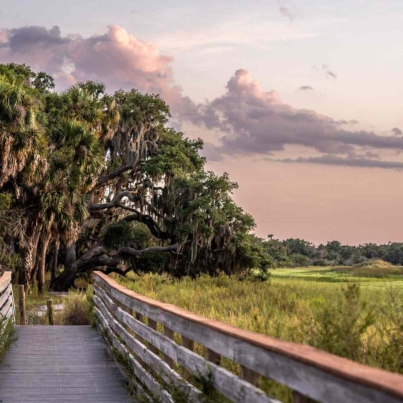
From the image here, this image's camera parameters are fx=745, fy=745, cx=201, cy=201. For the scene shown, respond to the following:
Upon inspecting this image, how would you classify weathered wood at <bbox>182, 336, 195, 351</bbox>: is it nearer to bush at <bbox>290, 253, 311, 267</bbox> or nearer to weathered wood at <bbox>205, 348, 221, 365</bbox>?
weathered wood at <bbox>205, 348, 221, 365</bbox>

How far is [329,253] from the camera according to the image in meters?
115

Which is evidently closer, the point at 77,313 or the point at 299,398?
the point at 299,398

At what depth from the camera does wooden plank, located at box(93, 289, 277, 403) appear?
395cm

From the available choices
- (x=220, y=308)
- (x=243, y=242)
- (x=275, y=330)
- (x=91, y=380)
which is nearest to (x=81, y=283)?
(x=243, y=242)

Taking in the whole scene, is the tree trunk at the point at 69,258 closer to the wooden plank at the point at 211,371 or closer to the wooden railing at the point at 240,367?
the wooden railing at the point at 240,367

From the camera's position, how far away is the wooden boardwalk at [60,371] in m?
8.26

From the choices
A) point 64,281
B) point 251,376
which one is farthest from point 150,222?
point 251,376

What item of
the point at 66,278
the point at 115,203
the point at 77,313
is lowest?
the point at 77,313

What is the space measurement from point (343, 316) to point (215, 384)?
36.7 inches

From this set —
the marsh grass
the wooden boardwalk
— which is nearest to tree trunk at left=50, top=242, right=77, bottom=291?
the marsh grass

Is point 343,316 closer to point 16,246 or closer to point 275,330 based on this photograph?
point 275,330

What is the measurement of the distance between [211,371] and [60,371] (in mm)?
5560

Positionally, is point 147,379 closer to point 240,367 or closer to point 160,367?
point 160,367

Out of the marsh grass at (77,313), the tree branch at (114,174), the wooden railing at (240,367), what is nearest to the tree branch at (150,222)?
the tree branch at (114,174)
